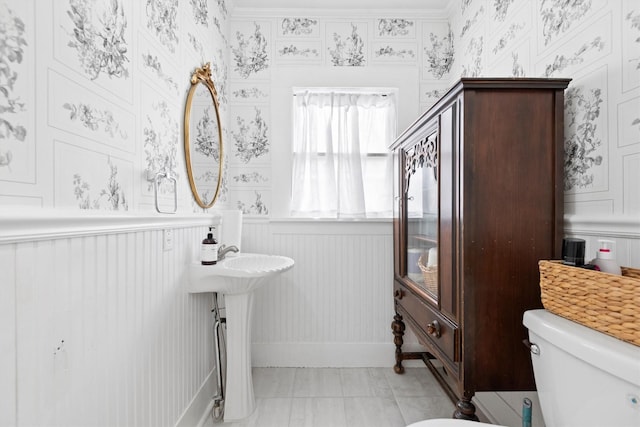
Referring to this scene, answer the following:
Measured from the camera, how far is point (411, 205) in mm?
1744

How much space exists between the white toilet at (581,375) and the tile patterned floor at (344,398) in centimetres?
91

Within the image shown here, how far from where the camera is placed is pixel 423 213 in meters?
1.58

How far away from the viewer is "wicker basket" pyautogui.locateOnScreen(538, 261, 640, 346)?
0.72 m

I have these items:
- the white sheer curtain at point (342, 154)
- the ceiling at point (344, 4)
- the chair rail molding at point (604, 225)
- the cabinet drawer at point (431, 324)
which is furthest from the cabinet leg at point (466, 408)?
the ceiling at point (344, 4)

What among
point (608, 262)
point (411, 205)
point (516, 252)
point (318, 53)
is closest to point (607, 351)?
point (608, 262)

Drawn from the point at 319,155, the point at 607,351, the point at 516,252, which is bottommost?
the point at 607,351

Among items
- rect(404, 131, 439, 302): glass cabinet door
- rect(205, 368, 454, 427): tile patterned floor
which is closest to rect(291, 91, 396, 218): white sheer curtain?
rect(404, 131, 439, 302): glass cabinet door

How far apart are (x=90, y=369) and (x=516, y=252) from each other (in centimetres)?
141

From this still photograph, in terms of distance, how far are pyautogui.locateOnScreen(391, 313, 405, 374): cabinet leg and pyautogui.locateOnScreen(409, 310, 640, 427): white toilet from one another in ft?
3.73

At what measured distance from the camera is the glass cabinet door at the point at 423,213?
4.63 feet

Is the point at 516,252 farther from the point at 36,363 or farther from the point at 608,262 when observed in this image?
the point at 36,363

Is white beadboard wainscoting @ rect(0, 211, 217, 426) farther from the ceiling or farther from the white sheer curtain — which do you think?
the ceiling

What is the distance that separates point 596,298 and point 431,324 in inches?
26.0

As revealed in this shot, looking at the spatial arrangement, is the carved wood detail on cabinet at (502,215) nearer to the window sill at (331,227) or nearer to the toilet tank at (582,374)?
the toilet tank at (582,374)
